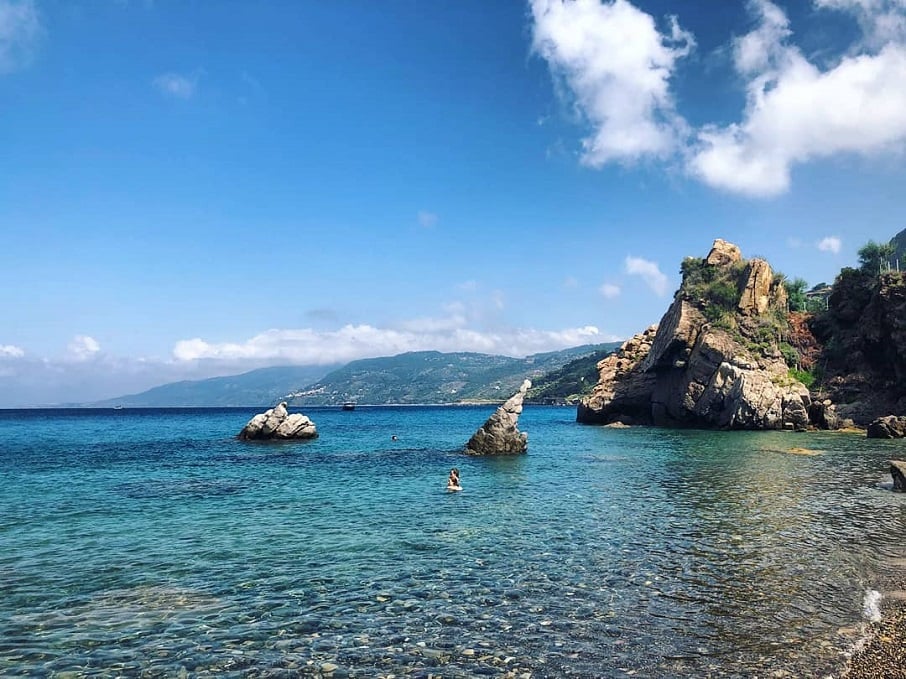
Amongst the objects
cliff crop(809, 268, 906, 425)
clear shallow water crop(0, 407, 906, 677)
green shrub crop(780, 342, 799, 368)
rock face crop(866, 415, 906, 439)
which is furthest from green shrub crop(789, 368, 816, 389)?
clear shallow water crop(0, 407, 906, 677)

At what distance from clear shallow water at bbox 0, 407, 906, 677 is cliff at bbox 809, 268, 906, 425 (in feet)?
186

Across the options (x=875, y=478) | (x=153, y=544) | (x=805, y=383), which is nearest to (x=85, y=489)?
(x=153, y=544)

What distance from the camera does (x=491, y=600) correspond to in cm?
1541

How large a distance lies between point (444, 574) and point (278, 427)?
60755mm

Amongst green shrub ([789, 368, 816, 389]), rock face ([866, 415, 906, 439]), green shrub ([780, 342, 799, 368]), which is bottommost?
rock face ([866, 415, 906, 439])

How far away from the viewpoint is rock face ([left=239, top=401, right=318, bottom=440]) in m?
74.1

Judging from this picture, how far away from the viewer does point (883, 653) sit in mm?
11930

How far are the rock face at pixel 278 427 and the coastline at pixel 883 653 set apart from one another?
67981 mm

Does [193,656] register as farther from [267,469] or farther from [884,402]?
[884,402]

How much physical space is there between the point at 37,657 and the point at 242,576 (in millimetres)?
5907

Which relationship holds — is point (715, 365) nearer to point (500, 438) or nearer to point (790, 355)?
point (790, 355)

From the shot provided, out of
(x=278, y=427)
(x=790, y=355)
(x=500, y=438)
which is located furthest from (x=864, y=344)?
(x=278, y=427)

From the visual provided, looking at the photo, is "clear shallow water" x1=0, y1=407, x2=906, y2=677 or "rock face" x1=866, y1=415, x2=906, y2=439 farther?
"rock face" x1=866, y1=415, x2=906, y2=439

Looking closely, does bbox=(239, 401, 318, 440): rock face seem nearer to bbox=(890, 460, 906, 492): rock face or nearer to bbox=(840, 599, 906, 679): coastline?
bbox=(890, 460, 906, 492): rock face
